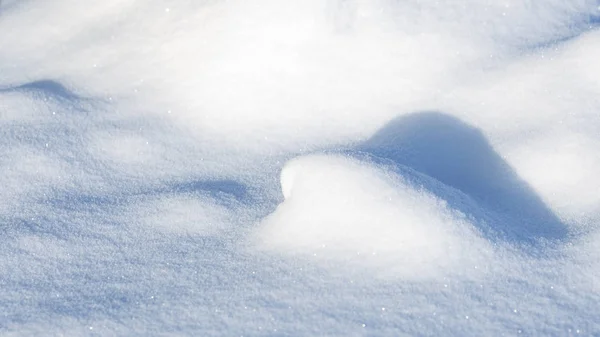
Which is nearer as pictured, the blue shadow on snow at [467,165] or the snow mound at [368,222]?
the snow mound at [368,222]

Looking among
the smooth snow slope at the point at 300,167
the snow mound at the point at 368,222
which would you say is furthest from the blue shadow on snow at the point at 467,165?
the snow mound at the point at 368,222

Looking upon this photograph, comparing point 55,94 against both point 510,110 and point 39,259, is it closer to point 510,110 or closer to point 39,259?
point 39,259

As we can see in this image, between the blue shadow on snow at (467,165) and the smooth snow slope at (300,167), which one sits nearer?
the smooth snow slope at (300,167)

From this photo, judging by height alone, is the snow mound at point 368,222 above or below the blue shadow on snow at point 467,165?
below

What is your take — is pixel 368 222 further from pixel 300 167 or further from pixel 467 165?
pixel 467 165

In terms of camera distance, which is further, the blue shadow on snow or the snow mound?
the blue shadow on snow

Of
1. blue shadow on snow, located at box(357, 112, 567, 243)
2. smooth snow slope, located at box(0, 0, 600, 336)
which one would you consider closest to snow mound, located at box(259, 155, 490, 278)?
smooth snow slope, located at box(0, 0, 600, 336)

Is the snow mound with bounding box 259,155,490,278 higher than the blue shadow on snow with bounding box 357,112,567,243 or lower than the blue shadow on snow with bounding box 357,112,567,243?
lower

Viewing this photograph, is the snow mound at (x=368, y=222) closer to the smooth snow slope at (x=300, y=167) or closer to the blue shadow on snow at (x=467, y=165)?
the smooth snow slope at (x=300, y=167)

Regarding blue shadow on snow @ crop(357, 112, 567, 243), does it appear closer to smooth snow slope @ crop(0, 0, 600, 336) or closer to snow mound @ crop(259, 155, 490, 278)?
smooth snow slope @ crop(0, 0, 600, 336)
